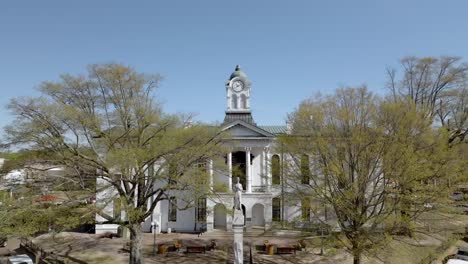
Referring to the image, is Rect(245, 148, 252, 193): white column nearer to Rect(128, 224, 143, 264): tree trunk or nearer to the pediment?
the pediment

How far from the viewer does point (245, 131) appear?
111 ft

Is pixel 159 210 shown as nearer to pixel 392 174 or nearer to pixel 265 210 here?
pixel 265 210

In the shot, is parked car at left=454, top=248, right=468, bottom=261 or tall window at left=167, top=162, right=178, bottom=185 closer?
tall window at left=167, top=162, right=178, bottom=185

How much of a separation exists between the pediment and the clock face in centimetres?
498

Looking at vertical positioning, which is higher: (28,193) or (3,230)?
(28,193)

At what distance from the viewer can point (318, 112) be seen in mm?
19312

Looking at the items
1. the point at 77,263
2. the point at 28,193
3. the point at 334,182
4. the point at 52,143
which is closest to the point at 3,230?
the point at 28,193

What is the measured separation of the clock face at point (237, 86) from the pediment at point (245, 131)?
4976 mm

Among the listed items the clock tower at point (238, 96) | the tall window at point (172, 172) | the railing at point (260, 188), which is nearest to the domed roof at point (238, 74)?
the clock tower at point (238, 96)

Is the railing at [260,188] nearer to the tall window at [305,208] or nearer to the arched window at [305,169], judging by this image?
the arched window at [305,169]

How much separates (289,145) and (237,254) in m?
6.34

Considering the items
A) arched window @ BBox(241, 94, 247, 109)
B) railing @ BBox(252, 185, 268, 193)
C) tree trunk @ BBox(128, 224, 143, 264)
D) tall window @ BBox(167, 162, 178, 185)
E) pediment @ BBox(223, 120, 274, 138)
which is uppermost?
arched window @ BBox(241, 94, 247, 109)

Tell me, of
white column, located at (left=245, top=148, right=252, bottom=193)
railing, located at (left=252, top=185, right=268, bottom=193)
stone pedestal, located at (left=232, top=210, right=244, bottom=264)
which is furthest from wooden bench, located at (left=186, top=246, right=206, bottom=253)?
railing, located at (left=252, top=185, right=268, bottom=193)

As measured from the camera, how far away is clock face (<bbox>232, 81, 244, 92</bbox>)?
122ft
